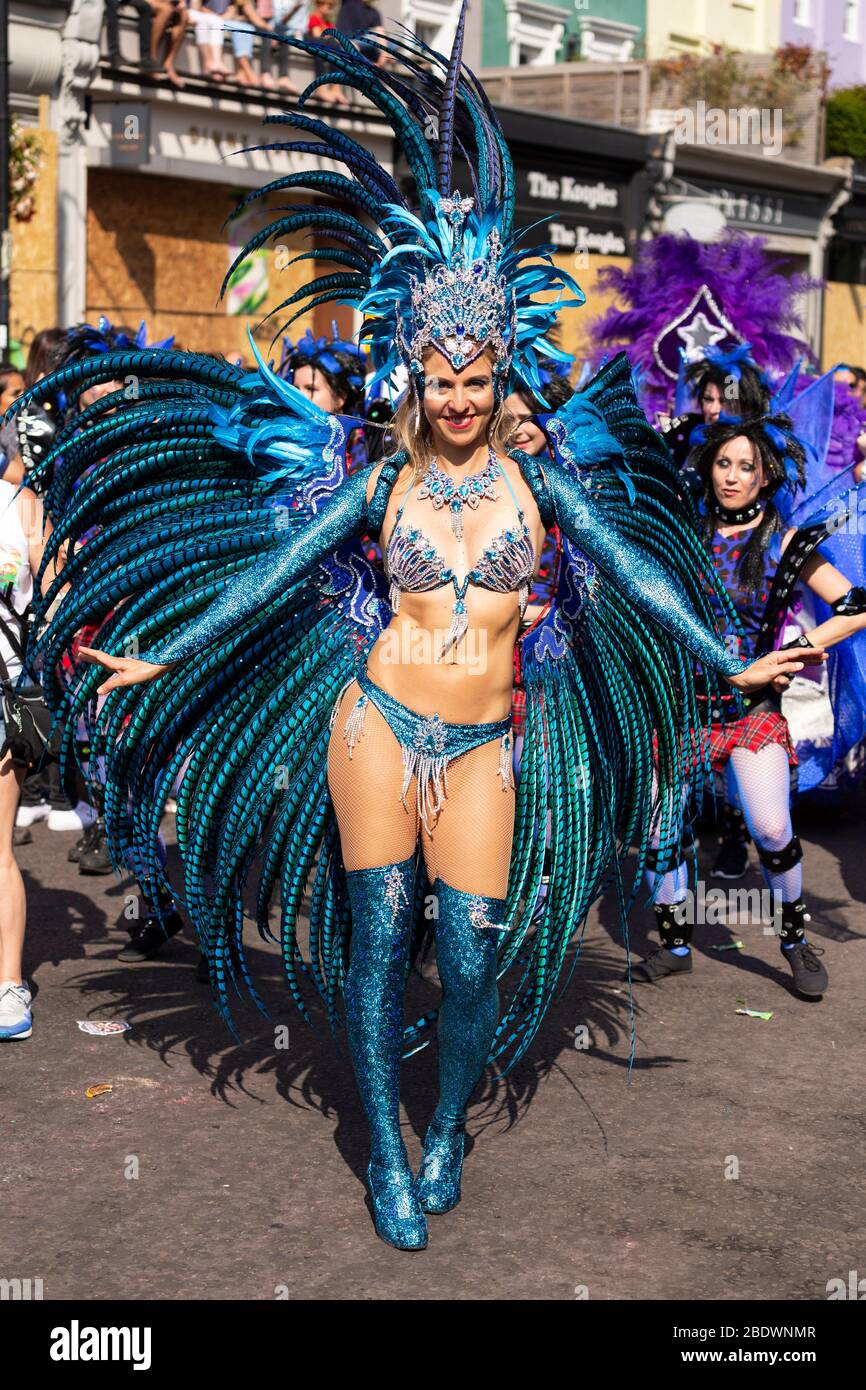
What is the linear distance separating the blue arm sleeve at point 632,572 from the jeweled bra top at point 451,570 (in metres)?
0.21

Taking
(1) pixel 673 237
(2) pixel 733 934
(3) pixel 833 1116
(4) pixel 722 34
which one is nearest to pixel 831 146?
(4) pixel 722 34

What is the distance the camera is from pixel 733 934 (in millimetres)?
6953

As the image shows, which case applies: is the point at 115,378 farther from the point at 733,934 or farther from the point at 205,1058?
the point at 733,934

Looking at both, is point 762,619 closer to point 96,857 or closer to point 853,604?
point 853,604

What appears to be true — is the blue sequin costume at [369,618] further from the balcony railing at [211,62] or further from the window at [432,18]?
the window at [432,18]

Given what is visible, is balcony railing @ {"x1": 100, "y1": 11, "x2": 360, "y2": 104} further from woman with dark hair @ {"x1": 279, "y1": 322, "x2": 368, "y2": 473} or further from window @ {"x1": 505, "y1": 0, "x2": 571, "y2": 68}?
woman with dark hair @ {"x1": 279, "y1": 322, "x2": 368, "y2": 473}

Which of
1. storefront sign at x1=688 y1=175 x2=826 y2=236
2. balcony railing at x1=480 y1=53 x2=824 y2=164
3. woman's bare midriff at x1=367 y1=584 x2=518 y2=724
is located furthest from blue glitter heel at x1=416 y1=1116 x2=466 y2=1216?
storefront sign at x1=688 y1=175 x2=826 y2=236

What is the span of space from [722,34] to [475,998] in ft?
94.4

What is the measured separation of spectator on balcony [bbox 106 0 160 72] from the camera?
1675 centimetres

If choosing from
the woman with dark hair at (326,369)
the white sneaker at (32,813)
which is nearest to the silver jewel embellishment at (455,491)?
the woman with dark hair at (326,369)

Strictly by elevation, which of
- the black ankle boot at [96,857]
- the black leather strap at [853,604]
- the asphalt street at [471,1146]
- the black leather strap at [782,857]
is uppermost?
the black leather strap at [853,604]

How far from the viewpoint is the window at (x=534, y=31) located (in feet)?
82.9

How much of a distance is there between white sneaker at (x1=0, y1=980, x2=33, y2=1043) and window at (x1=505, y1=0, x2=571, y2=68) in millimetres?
21662

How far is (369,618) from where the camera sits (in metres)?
4.54
